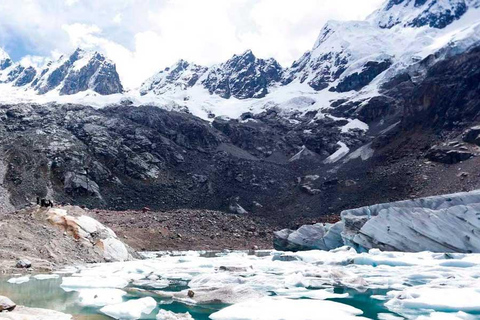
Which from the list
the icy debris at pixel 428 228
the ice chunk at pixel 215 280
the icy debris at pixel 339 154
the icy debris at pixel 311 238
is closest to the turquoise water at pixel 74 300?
the ice chunk at pixel 215 280

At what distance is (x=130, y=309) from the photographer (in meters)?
15.1

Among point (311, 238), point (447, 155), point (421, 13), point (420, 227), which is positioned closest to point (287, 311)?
point (420, 227)

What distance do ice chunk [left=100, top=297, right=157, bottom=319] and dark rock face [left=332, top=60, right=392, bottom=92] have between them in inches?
5382

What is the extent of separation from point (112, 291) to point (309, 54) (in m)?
185

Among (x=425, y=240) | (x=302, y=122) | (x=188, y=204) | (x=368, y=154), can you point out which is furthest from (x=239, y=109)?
(x=425, y=240)

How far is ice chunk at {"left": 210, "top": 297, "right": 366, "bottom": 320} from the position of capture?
45.2ft

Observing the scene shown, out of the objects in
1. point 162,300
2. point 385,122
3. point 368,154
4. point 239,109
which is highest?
point 239,109

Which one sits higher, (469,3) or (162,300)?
(469,3)

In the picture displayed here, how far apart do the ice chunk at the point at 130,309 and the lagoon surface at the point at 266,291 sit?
4 centimetres

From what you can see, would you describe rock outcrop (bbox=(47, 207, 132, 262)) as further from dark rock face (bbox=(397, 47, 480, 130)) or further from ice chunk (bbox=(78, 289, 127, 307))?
dark rock face (bbox=(397, 47, 480, 130))

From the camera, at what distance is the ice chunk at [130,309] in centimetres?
1481

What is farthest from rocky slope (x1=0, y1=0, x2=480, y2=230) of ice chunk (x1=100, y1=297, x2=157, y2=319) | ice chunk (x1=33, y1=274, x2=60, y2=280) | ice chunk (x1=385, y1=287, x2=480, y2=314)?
ice chunk (x1=100, y1=297, x2=157, y2=319)

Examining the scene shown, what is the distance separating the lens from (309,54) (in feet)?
627

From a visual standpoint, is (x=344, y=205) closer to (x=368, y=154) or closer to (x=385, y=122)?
(x=368, y=154)
